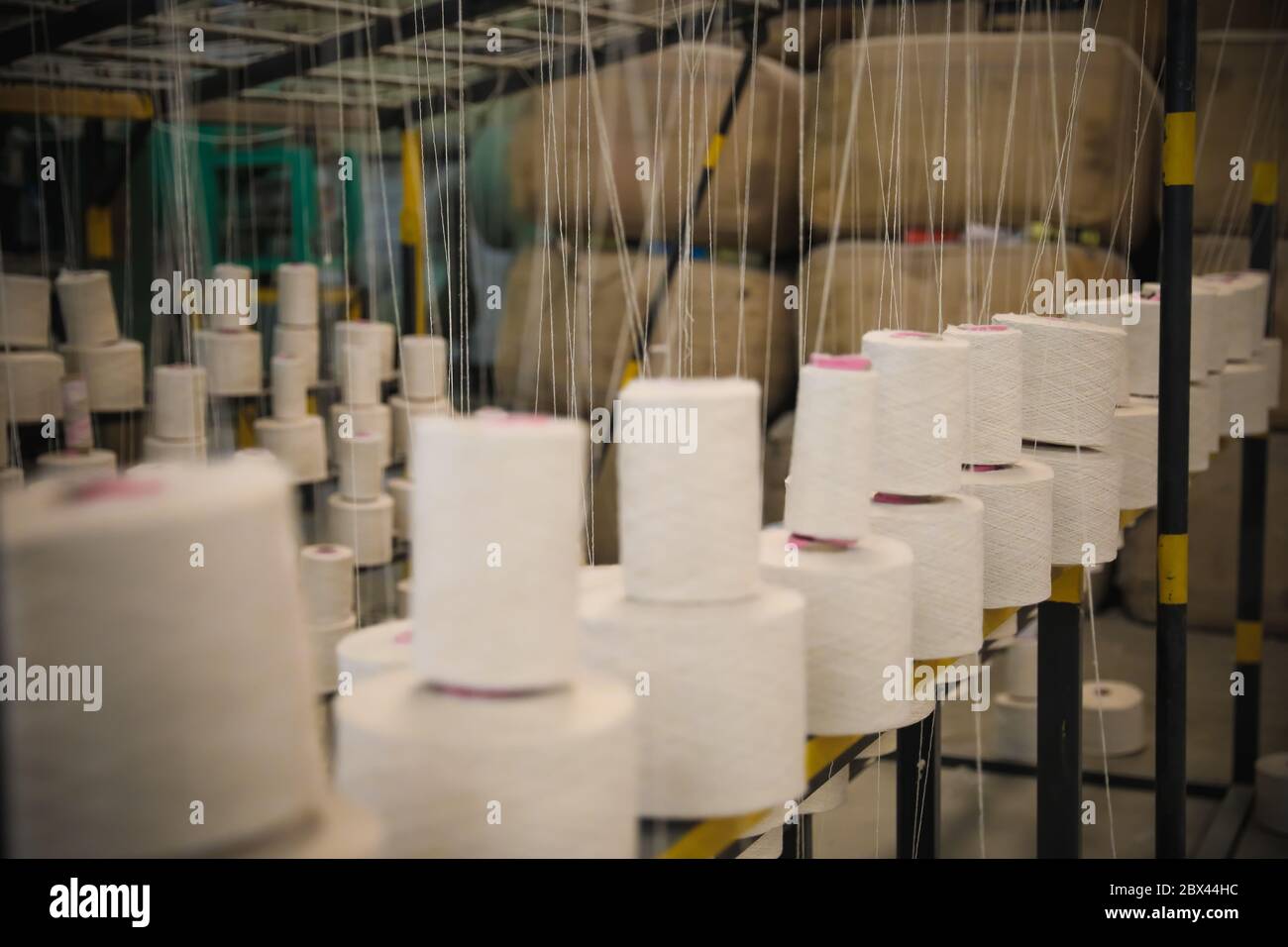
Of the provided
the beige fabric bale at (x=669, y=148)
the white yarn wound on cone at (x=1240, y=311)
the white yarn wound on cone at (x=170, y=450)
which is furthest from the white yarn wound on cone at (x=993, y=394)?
the beige fabric bale at (x=669, y=148)

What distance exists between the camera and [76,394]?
3.13 metres

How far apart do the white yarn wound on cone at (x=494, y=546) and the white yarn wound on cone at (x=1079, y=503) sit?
1358mm

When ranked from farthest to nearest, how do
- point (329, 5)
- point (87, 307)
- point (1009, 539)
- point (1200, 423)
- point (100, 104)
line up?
1. point (100, 104)
2. point (329, 5)
3. point (87, 307)
4. point (1200, 423)
5. point (1009, 539)

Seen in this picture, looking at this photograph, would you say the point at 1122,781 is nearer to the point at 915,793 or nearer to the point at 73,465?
the point at 915,793

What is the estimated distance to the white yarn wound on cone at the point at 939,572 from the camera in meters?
1.64

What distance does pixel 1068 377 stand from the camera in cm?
214

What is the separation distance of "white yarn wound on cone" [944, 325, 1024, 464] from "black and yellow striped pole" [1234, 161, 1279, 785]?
2.02 metres

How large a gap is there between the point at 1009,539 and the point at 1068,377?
0.36m

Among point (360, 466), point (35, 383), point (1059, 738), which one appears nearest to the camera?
point (1059, 738)

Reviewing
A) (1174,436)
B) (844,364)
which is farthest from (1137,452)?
(844,364)

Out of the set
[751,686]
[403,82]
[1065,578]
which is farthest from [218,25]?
[751,686]

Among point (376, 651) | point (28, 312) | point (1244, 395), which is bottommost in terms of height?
point (376, 651)

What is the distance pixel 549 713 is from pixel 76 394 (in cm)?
249

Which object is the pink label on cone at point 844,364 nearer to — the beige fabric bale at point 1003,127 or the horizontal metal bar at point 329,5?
the horizontal metal bar at point 329,5
